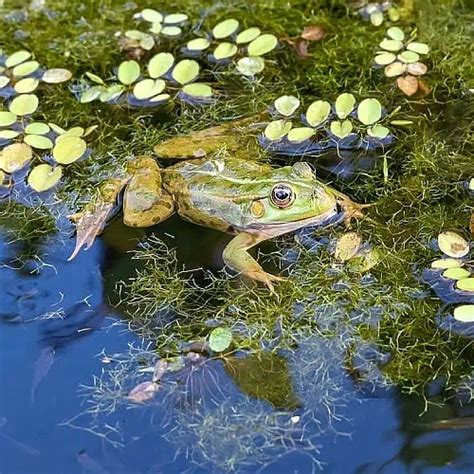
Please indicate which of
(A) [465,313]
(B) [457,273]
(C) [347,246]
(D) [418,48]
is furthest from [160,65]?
(A) [465,313]

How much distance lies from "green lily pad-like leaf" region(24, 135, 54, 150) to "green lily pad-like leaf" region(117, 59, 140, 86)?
0.42m

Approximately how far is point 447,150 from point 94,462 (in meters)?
1.64

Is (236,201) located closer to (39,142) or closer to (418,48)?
(39,142)

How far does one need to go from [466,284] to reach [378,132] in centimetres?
75

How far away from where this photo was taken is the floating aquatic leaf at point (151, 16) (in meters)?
3.34

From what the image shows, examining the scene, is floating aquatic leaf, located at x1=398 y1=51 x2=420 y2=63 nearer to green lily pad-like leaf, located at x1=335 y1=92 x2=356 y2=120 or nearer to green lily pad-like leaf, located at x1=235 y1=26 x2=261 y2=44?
green lily pad-like leaf, located at x1=335 y1=92 x2=356 y2=120

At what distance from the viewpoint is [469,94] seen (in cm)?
299

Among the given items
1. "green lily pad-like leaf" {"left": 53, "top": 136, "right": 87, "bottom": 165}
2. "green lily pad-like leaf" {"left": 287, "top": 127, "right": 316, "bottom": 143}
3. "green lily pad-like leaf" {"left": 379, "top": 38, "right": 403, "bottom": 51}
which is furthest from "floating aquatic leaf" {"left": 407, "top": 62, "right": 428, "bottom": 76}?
"green lily pad-like leaf" {"left": 53, "top": 136, "right": 87, "bottom": 165}

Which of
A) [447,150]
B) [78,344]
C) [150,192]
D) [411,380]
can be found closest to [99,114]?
[150,192]

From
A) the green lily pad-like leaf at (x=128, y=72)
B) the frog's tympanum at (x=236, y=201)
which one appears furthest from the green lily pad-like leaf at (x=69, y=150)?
the green lily pad-like leaf at (x=128, y=72)

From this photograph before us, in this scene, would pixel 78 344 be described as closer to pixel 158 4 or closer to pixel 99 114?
pixel 99 114

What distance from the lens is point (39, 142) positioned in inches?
113

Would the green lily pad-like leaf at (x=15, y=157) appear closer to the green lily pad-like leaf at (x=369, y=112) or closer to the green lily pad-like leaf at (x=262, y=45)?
the green lily pad-like leaf at (x=262, y=45)

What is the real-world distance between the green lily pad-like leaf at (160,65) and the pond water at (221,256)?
2 cm
